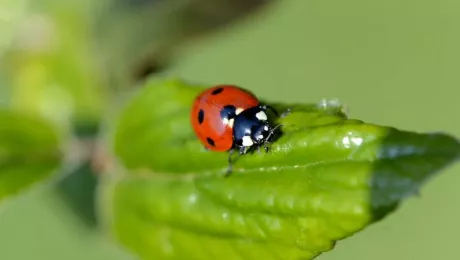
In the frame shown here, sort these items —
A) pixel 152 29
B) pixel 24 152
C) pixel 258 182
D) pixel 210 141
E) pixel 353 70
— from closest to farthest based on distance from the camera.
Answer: pixel 258 182
pixel 210 141
pixel 24 152
pixel 152 29
pixel 353 70

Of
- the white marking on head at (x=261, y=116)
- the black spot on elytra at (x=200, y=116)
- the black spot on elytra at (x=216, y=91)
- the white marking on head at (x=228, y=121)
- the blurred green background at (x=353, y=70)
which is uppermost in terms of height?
the black spot on elytra at (x=216, y=91)

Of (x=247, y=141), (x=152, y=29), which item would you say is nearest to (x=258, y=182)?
(x=247, y=141)

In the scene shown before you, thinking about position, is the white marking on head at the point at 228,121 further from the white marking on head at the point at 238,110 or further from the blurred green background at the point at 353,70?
the blurred green background at the point at 353,70

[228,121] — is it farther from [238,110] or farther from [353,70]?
[353,70]

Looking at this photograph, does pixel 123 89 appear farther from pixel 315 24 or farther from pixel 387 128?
pixel 315 24

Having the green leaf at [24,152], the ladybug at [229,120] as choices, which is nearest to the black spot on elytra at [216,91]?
the ladybug at [229,120]

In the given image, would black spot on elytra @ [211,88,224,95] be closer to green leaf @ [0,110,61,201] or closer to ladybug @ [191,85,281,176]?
ladybug @ [191,85,281,176]
